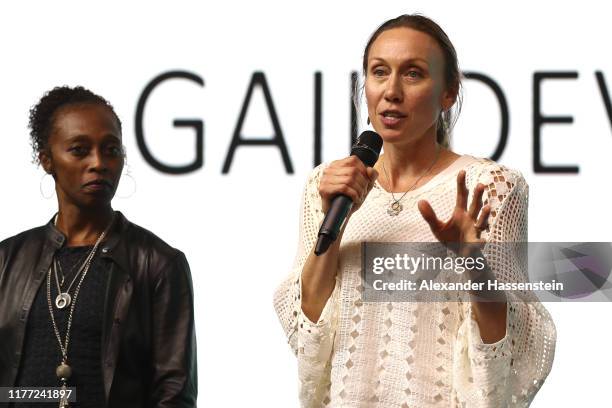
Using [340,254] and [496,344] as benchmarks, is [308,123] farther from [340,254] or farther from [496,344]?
[496,344]

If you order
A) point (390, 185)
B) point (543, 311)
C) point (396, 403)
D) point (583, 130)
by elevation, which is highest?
point (583, 130)

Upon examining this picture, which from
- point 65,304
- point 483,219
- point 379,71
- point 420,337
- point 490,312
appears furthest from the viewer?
point 65,304

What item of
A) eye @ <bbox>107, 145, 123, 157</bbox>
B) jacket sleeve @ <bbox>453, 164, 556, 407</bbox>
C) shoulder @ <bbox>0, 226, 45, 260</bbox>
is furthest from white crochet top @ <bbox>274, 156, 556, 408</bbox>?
shoulder @ <bbox>0, 226, 45, 260</bbox>

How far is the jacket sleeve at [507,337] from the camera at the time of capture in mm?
2209

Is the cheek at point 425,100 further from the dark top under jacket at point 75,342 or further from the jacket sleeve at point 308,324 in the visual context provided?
the dark top under jacket at point 75,342

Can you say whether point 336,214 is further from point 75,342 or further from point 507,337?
point 75,342

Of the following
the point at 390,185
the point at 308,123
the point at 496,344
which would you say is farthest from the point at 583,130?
the point at 496,344

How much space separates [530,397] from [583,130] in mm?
1669

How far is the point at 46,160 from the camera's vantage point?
2.70 m

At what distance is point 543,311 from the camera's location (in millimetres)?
2357

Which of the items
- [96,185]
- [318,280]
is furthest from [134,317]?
[318,280]

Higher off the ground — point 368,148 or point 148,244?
point 368,148

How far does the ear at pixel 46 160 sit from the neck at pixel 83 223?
10 cm

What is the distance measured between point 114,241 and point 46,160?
27 centimetres
